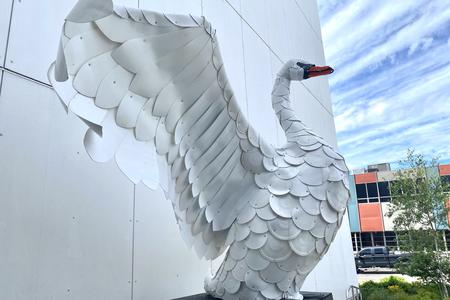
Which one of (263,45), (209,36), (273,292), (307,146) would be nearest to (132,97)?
(209,36)

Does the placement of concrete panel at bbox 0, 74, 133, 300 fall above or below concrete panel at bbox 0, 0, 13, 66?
below

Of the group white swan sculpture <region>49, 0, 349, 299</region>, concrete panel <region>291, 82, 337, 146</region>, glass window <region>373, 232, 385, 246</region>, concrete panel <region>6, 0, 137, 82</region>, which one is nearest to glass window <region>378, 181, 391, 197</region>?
glass window <region>373, 232, 385, 246</region>

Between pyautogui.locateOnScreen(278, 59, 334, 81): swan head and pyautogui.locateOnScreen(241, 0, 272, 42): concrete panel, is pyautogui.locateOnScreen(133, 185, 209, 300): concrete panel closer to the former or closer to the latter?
pyautogui.locateOnScreen(278, 59, 334, 81): swan head

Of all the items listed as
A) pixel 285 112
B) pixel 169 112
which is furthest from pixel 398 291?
pixel 169 112

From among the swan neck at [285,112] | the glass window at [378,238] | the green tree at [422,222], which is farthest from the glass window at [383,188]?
the swan neck at [285,112]

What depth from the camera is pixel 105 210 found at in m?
1.44

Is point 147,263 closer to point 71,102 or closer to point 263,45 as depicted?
point 71,102

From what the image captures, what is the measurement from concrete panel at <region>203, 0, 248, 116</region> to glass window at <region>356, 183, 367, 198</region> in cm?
1513

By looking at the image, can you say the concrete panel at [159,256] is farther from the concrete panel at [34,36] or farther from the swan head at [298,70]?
the swan head at [298,70]

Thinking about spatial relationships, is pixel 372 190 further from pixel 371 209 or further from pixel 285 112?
pixel 285 112

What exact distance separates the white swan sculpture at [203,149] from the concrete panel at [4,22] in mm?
384

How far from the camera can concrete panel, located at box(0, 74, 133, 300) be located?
1.10 meters

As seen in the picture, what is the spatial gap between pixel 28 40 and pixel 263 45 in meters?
2.80

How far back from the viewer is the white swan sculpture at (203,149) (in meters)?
0.95
